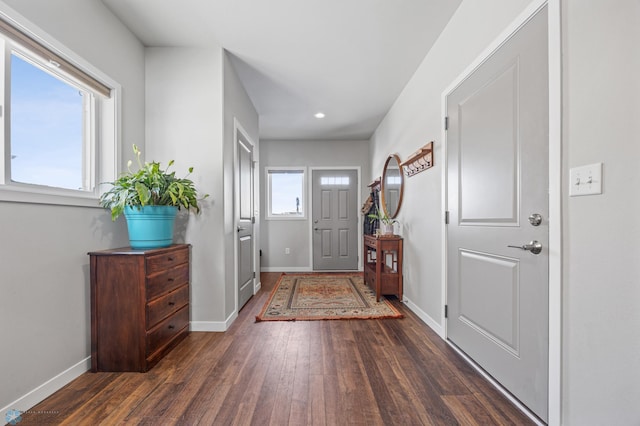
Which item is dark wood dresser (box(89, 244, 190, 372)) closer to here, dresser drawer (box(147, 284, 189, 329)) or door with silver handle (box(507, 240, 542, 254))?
dresser drawer (box(147, 284, 189, 329))

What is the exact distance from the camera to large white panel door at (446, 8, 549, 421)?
1340mm

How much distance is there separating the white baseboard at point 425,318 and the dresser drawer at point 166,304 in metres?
2.12

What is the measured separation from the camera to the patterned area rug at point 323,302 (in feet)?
9.39

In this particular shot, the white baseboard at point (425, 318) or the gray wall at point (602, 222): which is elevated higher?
the gray wall at point (602, 222)

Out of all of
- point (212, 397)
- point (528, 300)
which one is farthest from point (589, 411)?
point (212, 397)

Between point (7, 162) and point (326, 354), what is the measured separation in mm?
2145

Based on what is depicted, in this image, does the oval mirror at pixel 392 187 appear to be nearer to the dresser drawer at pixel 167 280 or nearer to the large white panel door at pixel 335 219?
the large white panel door at pixel 335 219

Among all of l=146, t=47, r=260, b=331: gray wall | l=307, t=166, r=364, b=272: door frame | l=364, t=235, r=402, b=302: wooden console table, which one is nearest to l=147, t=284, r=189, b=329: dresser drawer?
l=146, t=47, r=260, b=331: gray wall

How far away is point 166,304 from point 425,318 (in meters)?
2.21

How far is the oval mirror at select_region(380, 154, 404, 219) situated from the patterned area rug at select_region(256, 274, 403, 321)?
1151 millimetres

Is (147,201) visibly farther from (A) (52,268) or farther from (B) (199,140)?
(B) (199,140)

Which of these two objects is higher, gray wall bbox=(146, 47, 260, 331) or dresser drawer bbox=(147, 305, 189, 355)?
gray wall bbox=(146, 47, 260, 331)

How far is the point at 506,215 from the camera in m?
1.56

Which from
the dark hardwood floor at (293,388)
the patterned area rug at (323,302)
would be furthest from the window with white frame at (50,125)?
the patterned area rug at (323,302)
